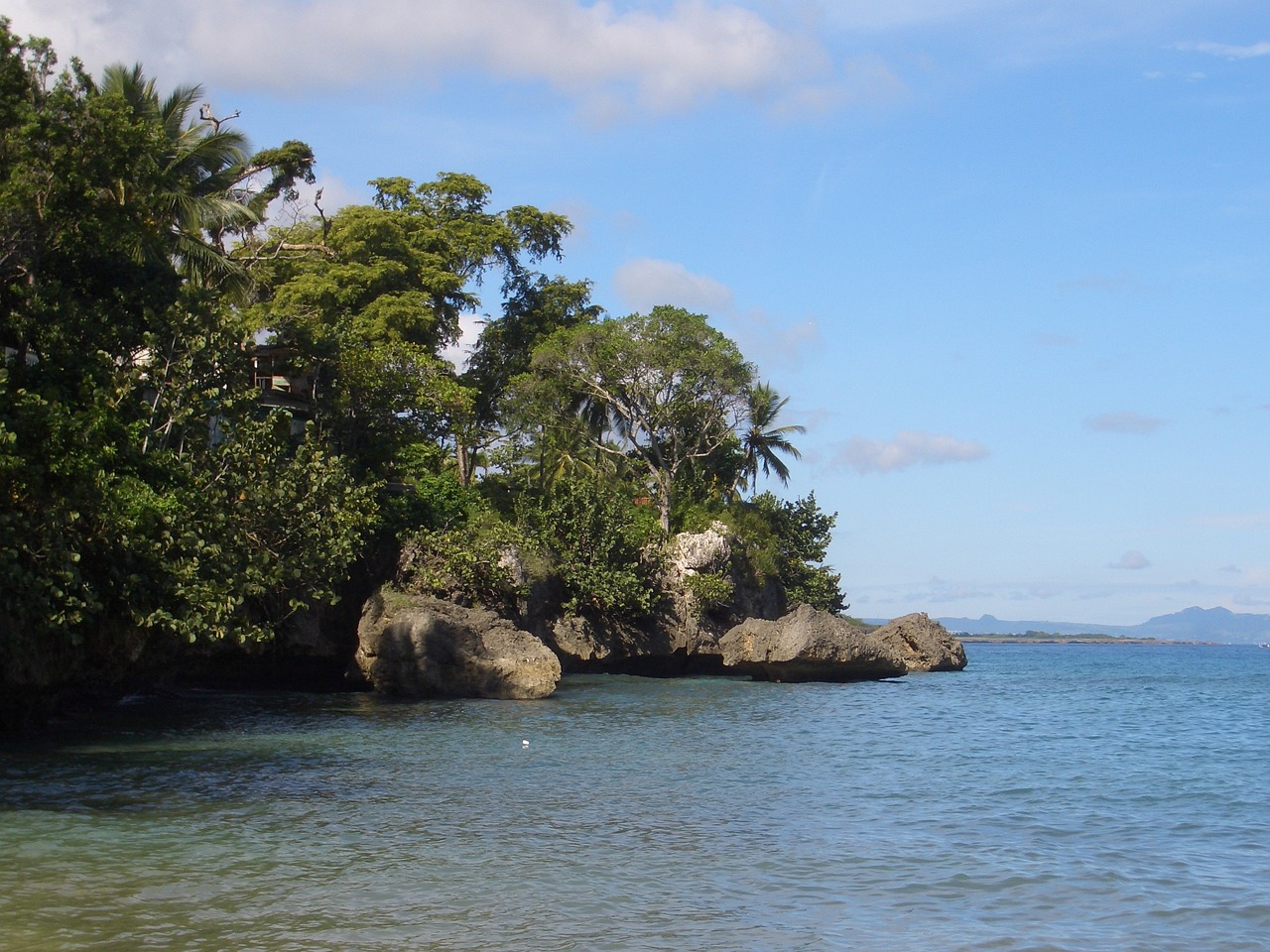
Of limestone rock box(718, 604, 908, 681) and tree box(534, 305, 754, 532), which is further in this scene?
tree box(534, 305, 754, 532)

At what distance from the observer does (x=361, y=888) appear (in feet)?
35.7

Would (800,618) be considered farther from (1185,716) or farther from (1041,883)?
(1041,883)

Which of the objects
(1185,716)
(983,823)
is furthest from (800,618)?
(983,823)

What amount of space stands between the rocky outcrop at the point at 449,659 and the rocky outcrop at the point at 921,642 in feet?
71.4

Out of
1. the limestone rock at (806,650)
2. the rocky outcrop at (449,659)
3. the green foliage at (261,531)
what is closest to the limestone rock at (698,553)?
the limestone rock at (806,650)

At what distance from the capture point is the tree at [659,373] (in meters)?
43.4

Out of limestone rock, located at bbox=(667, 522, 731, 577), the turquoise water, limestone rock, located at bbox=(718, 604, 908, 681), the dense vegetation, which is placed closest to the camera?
the turquoise water

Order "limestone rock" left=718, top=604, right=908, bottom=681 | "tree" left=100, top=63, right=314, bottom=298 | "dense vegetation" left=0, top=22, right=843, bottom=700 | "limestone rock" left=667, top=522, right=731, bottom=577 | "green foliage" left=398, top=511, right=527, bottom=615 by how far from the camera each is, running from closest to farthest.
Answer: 1. "dense vegetation" left=0, top=22, right=843, bottom=700
2. "tree" left=100, top=63, right=314, bottom=298
3. "green foliage" left=398, top=511, right=527, bottom=615
4. "limestone rock" left=718, top=604, right=908, bottom=681
5. "limestone rock" left=667, top=522, right=731, bottom=577

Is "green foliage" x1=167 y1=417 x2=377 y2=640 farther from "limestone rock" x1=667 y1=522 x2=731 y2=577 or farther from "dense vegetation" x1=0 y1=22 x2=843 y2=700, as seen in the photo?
"limestone rock" x1=667 y1=522 x2=731 y2=577

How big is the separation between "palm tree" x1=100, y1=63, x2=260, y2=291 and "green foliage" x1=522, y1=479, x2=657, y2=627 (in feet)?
45.8

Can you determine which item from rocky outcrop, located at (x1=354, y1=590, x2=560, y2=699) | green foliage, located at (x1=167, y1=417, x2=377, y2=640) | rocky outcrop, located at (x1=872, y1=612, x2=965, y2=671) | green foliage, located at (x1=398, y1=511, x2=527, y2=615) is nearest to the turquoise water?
green foliage, located at (x1=167, y1=417, x2=377, y2=640)

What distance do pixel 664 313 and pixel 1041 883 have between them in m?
33.7

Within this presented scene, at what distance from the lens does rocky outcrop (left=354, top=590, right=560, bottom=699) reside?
29984 mm

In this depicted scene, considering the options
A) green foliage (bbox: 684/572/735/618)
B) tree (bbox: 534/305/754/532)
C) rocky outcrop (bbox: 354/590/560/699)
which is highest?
tree (bbox: 534/305/754/532)
